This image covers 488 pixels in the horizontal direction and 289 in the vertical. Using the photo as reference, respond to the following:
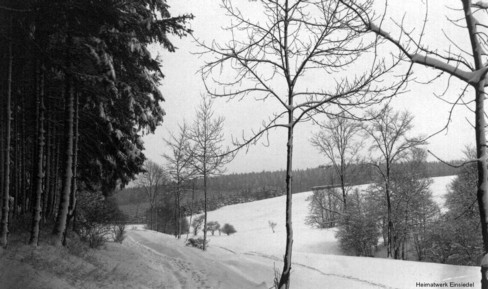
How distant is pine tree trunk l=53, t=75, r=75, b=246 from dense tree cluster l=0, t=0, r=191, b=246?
1.0 inches

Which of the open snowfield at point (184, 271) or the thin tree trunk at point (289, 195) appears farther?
the thin tree trunk at point (289, 195)

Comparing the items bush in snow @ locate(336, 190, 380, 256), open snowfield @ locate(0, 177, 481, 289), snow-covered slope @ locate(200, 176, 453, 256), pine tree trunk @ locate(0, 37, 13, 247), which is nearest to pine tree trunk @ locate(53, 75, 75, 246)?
open snowfield @ locate(0, 177, 481, 289)

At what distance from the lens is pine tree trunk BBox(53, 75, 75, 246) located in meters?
8.37

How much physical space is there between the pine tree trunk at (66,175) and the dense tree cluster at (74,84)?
0.02 meters

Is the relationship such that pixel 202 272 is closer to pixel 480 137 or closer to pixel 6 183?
pixel 6 183

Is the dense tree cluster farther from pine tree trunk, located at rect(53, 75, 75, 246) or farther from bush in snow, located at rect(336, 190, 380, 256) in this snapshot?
bush in snow, located at rect(336, 190, 380, 256)

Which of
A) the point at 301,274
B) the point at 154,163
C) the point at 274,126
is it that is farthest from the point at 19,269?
the point at 154,163

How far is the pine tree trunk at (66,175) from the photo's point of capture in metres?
8.37

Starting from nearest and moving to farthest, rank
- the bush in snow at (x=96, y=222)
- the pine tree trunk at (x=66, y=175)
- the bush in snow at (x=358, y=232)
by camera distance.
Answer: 1. the pine tree trunk at (x=66, y=175)
2. the bush in snow at (x=96, y=222)
3. the bush in snow at (x=358, y=232)

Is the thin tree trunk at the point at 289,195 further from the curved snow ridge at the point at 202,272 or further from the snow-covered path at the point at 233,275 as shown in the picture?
the curved snow ridge at the point at 202,272

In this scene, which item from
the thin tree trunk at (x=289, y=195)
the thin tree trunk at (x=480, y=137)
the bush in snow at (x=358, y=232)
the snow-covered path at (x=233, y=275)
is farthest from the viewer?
the bush in snow at (x=358, y=232)

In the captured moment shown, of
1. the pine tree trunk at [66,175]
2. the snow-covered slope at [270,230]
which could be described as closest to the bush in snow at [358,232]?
the snow-covered slope at [270,230]

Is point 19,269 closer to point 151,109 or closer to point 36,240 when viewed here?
point 36,240

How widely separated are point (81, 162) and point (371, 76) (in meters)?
11.0
